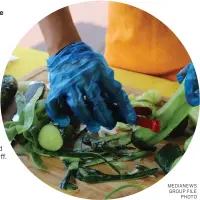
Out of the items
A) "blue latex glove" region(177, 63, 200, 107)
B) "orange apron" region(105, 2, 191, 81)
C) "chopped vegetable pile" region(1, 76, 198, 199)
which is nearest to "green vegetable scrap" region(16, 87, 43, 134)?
"chopped vegetable pile" region(1, 76, 198, 199)

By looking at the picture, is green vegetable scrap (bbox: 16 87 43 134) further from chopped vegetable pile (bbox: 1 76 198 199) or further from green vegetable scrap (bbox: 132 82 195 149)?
green vegetable scrap (bbox: 132 82 195 149)

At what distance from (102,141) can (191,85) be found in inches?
7.8

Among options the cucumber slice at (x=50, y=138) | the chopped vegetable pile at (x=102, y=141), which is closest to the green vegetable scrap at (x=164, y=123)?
the chopped vegetable pile at (x=102, y=141)

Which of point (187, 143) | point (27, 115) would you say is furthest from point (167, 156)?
point (27, 115)

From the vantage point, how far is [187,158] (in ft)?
2.83

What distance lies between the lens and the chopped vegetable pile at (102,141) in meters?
0.88

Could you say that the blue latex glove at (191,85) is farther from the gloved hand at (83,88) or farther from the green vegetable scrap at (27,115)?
the green vegetable scrap at (27,115)

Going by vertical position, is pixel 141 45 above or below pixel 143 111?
above

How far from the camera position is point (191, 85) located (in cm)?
85

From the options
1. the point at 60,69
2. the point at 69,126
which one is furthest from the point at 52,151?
the point at 60,69

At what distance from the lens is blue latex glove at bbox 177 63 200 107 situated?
0.84m

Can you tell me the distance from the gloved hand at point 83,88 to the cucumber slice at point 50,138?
2 centimetres

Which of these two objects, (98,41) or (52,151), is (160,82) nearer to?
(98,41)

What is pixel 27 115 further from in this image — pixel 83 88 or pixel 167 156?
pixel 167 156
